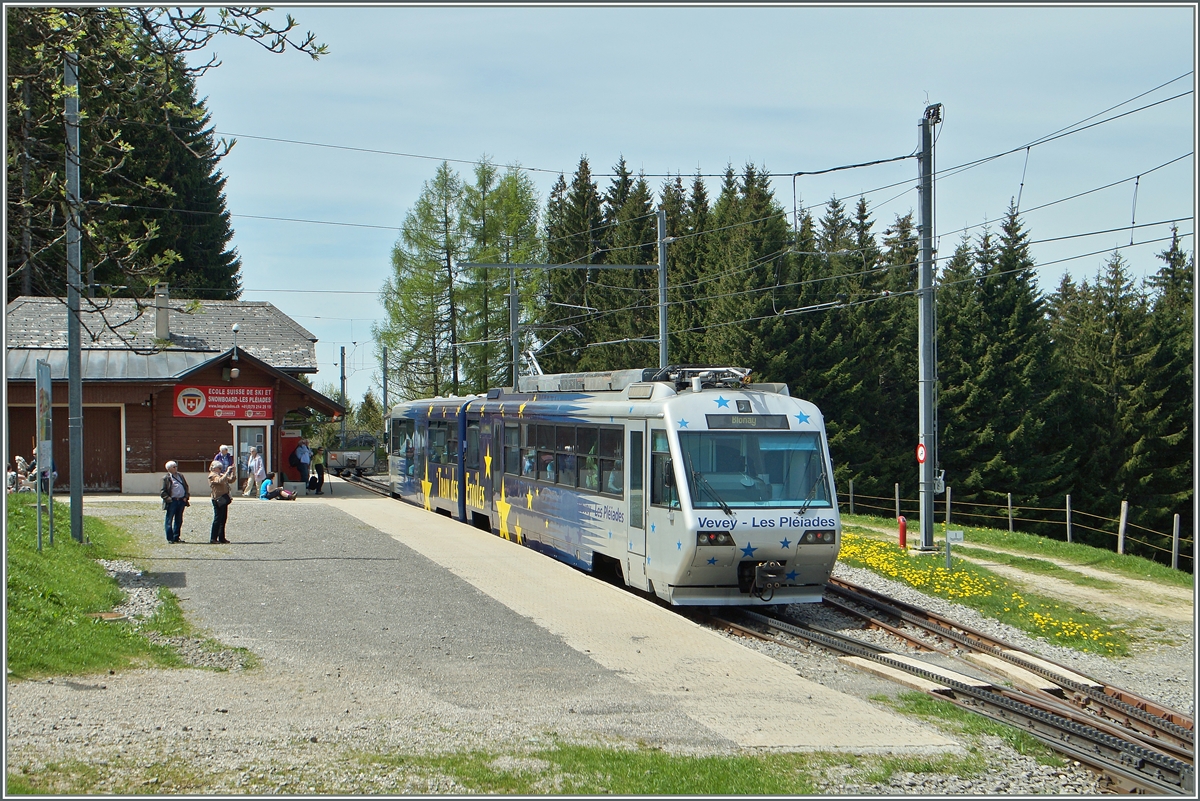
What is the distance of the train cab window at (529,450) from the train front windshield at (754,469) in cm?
567

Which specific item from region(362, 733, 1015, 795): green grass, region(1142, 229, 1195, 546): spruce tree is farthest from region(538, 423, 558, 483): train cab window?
region(1142, 229, 1195, 546): spruce tree

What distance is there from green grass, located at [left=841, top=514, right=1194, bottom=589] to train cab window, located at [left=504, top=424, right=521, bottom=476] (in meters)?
8.01

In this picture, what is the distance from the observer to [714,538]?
1312cm

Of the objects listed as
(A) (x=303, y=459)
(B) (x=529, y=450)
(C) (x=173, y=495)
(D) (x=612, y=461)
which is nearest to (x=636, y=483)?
(D) (x=612, y=461)

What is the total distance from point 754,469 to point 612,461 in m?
2.43

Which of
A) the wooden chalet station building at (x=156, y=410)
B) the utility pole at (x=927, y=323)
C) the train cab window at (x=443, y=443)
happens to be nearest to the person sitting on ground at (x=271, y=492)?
the wooden chalet station building at (x=156, y=410)

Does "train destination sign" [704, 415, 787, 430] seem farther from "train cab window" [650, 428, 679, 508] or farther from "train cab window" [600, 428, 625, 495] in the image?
"train cab window" [600, 428, 625, 495]

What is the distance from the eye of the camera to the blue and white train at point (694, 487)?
1334 cm

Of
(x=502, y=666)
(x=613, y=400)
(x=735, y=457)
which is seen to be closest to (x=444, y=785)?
(x=502, y=666)

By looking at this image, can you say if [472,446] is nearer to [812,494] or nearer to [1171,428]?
[812,494]

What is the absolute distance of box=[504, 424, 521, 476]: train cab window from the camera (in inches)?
782

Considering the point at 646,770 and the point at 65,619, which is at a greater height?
the point at 65,619

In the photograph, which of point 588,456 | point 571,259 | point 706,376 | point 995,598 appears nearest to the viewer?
point 706,376

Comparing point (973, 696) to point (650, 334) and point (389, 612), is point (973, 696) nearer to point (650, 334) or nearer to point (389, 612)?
point (389, 612)
